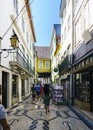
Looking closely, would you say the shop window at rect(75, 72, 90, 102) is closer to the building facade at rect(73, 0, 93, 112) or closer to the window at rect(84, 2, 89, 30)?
the building facade at rect(73, 0, 93, 112)

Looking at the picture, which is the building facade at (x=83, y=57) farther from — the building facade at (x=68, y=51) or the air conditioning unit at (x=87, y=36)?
the building facade at (x=68, y=51)

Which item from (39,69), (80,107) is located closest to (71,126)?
(80,107)

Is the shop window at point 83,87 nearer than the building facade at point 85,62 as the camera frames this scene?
No

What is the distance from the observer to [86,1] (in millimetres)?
12367

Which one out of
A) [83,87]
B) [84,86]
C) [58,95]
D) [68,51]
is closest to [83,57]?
[84,86]

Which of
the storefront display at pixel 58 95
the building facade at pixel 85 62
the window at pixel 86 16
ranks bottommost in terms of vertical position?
the storefront display at pixel 58 95

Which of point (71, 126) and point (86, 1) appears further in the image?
point (86, 1)

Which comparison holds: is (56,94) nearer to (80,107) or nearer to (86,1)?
(80,107)

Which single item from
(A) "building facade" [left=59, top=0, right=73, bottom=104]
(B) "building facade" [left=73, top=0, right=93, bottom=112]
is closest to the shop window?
(B) "building facade" [left=73, top=0, right=93, bottom=112]

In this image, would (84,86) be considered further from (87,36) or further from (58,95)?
(58,95)

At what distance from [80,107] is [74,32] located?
502 cm

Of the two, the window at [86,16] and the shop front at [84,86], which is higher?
the window at [86,16]

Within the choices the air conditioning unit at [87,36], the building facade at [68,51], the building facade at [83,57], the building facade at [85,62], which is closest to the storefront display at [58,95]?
the building facade at [68,51]

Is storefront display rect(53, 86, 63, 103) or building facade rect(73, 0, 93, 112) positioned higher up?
building facade rect(73, 0, 93, 112)
